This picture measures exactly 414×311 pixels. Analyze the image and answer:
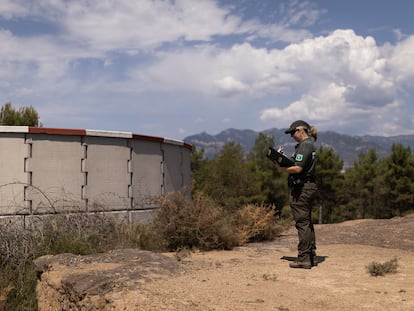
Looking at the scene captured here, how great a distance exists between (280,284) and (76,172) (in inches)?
235

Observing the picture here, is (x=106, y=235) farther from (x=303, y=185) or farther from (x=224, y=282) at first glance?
(x=303, y=185)

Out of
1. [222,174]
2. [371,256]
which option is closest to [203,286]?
[371,256]

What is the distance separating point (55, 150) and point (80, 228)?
6.49ft

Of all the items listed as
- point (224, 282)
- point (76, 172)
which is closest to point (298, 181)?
point (224, 282)

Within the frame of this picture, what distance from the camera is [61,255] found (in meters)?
7.32

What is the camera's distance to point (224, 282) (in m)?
5.61

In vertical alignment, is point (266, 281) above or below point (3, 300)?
above

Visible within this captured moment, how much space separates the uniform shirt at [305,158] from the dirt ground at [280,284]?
4.40 ft

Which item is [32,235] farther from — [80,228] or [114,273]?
[114,273]

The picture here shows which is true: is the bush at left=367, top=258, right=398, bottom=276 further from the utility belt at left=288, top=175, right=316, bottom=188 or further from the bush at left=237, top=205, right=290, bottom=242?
the bush at left=237, top=205, right=290, bottom=242

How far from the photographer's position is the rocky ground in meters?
4.73

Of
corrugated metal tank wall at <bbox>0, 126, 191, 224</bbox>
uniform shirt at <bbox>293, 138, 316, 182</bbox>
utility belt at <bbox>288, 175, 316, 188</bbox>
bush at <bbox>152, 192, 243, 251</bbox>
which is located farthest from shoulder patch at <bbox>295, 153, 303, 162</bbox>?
corrugated metal tank wall at <bbox>0, 126, 191, 224</bbox>

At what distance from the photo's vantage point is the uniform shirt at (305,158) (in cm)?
641

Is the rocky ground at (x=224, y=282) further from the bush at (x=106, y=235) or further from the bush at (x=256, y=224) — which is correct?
the bush at (x=256, y=224)
